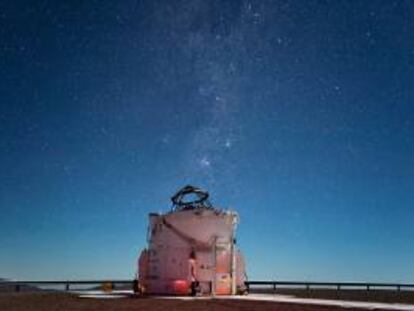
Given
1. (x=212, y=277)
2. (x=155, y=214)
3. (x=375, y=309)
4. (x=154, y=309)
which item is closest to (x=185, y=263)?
(x=212, y=277)

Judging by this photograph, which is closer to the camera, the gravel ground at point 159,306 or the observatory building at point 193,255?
the gravel ground at point 159,306

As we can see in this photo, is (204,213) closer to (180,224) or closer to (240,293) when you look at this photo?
(180,224)

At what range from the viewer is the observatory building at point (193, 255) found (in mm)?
39750

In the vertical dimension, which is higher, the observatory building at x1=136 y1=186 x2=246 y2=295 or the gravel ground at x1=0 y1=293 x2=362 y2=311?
the observatory building at x1=136 y1=186 x2=246 y2=295

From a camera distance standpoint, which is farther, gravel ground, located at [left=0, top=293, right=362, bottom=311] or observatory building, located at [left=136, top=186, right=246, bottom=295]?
observatory building, located at [left=136, top=186, right=246, bottom=295]

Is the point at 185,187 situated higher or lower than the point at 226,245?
higher

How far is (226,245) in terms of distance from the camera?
40.7 m

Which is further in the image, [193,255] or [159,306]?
[193,255]

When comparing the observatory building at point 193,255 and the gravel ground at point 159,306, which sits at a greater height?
the observatory building at point 193,255

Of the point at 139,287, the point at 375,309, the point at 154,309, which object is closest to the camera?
the point at 375,309

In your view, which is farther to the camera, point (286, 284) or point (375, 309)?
point (286, 284)

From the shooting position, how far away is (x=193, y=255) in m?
40.0

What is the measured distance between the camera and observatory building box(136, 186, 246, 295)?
130 feet

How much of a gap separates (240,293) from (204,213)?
663 cm
